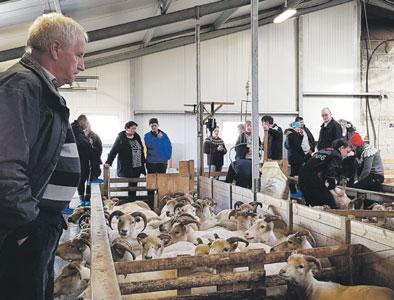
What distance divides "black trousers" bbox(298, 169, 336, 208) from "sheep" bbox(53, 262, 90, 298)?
3084 millimetres

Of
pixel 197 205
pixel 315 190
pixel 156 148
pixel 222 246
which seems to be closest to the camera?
pixel 222 246

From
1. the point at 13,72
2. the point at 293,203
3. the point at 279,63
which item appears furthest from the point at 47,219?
the point at 279,63

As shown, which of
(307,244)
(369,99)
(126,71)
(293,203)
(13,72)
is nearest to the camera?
(13,72)

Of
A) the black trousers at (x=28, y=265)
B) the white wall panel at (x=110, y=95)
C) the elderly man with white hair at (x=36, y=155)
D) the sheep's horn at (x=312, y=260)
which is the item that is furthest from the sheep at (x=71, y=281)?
the white wall panel at (x=110, y=95)

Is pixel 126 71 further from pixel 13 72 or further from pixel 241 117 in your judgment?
pixel 13 72

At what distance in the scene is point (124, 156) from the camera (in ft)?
27.8

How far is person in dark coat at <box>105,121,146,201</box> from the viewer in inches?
330

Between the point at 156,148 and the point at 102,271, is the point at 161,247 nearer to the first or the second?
the point at 102,271

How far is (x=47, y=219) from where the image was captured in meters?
1.75

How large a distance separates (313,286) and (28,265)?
2.30m

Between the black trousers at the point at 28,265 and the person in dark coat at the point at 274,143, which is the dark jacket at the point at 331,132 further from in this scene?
the black trousers at the point at 28,265

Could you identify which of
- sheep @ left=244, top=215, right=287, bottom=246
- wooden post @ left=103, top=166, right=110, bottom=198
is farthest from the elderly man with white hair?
wooden post @ left=103, top=166, right=110, bottom=198

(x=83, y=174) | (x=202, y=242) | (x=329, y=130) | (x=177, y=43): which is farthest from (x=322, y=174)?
(x=177, y=43)

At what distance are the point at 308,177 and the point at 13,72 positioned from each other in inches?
182
